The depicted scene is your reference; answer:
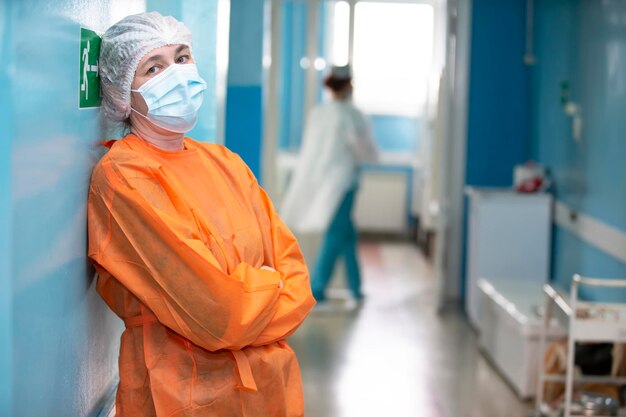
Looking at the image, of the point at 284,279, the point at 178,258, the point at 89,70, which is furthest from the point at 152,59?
the point at 284,279

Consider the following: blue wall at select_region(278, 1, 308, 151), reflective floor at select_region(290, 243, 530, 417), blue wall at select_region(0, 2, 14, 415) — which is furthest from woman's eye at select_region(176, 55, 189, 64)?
blue wall at select_region(278, 1, 308, 151)

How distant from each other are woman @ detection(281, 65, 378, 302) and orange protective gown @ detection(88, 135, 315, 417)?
13.3 feet

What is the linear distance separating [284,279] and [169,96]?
539 mm

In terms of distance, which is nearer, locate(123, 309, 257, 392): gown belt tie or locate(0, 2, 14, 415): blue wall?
locate(0, 2, 14, 415): blue wall

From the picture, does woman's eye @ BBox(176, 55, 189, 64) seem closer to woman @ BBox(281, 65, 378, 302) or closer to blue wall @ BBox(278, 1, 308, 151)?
woman @ BBox(281, 65, 378, 302)

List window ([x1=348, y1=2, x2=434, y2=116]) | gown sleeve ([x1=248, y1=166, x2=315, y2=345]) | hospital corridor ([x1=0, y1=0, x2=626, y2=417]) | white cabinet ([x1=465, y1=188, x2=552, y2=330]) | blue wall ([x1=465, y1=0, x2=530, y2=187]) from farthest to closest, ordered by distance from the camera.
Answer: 1. window ([x1=348, y1=2, x2=434, y2=116])
2. blue wall ([x1=465, y1=0, x2=530, y2=187])
3. white cabinet ([x1=465, y1=188, x2=552, y2=330])
4. gown sleeve ([x1=248, y1=166, x2=315, y2=345])
5. hospital corridor ([x1=0, y1=0, x2=626, y2=417])

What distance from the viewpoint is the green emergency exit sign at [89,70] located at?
7.14 feet

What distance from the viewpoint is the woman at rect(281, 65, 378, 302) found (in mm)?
6562

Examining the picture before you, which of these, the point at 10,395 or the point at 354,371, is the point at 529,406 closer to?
the point at 354,371

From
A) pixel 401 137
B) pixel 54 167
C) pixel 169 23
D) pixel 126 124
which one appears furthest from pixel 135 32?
pixel 401 137

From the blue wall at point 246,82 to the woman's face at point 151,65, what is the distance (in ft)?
4.78

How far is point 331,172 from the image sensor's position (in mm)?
6578

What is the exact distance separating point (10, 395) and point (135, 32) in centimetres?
91

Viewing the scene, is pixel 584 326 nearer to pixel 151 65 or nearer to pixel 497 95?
pixel 151 65
